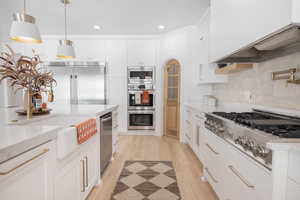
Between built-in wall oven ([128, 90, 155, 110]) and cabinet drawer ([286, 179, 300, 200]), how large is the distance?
3.44m

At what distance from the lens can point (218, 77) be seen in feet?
9.12

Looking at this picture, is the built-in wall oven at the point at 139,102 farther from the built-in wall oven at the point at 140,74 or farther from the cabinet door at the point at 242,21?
the cabinet door at the point at 242,21

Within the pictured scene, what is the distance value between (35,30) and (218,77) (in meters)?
2.65

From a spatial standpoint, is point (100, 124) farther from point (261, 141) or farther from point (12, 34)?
point (261, 141)

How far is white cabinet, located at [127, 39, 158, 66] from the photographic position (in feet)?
13.8

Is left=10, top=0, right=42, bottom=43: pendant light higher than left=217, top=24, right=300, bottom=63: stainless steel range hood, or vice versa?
left=10, top=0, right=42, bottom=43: pendant light

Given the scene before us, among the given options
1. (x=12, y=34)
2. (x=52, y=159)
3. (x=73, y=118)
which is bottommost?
(x=52, y=159)

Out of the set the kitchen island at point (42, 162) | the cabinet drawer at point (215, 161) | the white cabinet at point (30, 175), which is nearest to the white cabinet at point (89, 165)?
the kitchen island at point (42, 162)

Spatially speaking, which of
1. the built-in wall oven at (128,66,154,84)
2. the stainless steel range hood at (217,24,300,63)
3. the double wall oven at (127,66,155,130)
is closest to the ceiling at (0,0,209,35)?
the built-in wall oven at (128,66,154,84)

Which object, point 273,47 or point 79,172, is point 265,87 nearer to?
point 273,47

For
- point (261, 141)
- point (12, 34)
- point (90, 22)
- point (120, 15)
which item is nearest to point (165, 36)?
point (120, 15)

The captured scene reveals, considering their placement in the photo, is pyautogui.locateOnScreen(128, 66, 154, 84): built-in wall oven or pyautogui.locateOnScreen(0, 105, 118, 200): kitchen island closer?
pyautogui.locateOnScreen(0, 105, 118, 200): kitchen island

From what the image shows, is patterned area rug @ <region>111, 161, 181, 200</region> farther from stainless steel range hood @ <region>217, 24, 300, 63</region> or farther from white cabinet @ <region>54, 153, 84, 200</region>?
stainless steel range hood @ <region>217, 24, 300, 63</region>

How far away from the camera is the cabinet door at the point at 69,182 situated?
45.8 inches
